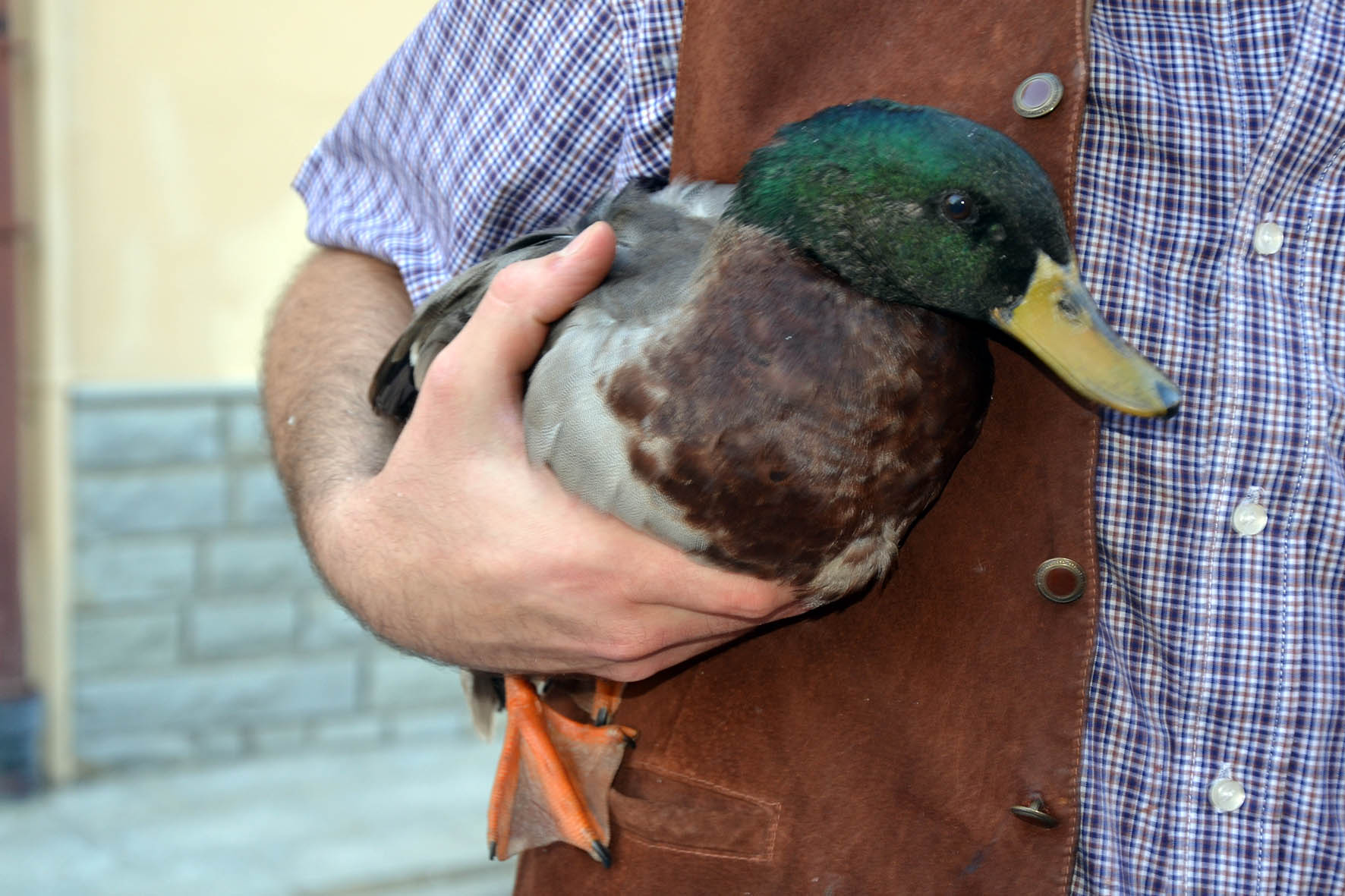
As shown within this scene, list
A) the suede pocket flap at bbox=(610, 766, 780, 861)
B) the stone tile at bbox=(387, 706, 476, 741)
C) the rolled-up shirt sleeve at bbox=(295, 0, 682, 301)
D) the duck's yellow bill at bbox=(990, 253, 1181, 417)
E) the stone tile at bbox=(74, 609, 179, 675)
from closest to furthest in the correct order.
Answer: the duck's yellow bill at bbox=(990, 253, 1181, 417) → the suede pocket flap at bbox=(610, 766, 780, 861) → the rolled-up shirt sleeve at bbox=(295, 0, 682, 301) → the stone tile at bbox=(74, 609, 179, 675) → the stone tile at bbox=(387, 706, 476, 741)

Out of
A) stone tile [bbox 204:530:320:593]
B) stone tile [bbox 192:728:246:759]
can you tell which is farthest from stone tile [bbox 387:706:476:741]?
stone tile [bbox 204:530:320:593]

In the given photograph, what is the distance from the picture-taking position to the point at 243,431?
4.24 metres

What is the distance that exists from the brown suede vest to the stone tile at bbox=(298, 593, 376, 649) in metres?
3.19

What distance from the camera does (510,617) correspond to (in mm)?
1363

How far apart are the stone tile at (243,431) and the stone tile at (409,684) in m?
0.87

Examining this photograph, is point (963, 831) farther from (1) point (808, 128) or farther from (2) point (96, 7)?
(2) point (96, 7)

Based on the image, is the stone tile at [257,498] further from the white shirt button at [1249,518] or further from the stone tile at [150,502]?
the white shirt button at [1249,518]

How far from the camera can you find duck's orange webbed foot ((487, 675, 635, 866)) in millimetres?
1531

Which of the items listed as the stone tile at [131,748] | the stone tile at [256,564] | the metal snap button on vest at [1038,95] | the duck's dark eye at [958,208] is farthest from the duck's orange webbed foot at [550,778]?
the stone tile at [131,748]

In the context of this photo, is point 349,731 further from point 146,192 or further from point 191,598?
point 146,192

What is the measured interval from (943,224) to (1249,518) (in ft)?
1.28

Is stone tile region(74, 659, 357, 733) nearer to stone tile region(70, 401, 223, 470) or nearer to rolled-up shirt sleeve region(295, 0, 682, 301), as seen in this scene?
stone tile region(70, 401, 223, 470)

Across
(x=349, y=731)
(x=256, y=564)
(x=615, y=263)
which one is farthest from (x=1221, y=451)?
(x=349, y=731)

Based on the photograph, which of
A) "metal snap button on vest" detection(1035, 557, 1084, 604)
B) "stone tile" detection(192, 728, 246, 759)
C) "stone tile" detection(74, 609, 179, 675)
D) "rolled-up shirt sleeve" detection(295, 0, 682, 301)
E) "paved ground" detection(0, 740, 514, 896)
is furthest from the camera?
"stone tile" detection(192, 728, 246, 759)
